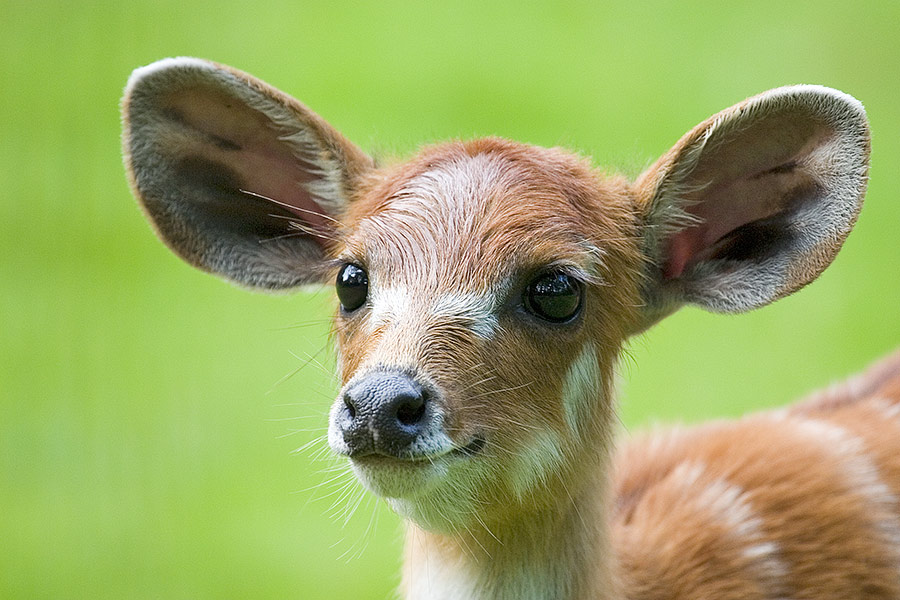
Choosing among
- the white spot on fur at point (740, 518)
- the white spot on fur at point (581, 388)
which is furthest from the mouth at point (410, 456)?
the white spot on fur at point (740, 518)

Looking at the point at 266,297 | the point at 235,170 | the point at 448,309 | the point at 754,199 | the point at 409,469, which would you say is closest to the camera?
the point at 409,469

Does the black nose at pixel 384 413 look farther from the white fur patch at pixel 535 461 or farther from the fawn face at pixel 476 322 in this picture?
the white fur patch at pixel 535 461

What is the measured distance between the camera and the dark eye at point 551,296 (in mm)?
4250

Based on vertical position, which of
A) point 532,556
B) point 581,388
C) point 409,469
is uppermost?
point 581,388

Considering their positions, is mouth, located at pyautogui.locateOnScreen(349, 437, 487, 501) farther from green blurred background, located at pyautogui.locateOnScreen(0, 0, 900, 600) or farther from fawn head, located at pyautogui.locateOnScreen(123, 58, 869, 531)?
green blurred background, located at pyautogui.locateOnScreen(0, 0, 900, 600)

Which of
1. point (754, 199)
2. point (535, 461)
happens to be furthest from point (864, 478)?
point (535, 461)

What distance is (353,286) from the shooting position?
4.42 metres

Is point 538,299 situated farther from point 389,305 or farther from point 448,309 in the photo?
→ point 389,305

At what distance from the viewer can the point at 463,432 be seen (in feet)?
12.9

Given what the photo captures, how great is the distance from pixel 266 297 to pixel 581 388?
634cm

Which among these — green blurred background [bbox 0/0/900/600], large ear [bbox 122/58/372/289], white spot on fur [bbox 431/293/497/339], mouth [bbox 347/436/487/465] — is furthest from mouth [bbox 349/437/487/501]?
large ear [bbox 122/58/372/289]

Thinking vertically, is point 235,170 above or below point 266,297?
below

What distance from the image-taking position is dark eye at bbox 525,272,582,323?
167 inches

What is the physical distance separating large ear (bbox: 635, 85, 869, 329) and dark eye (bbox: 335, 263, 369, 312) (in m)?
1.05
